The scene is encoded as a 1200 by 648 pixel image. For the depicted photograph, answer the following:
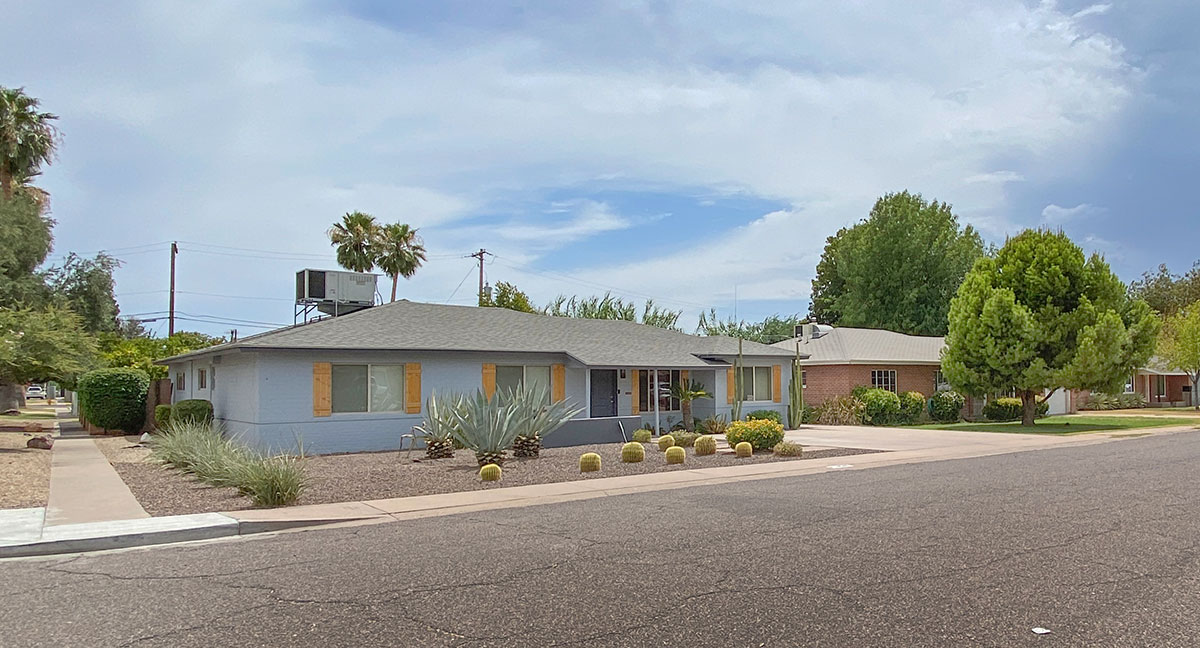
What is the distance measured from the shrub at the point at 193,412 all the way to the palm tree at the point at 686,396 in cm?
1274

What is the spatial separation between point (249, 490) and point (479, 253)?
127 feet

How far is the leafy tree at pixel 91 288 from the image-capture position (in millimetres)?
42844

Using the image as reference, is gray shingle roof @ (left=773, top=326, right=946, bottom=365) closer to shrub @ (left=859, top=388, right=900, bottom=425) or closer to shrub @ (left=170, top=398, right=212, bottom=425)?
shrub @ (left=859, top=388, right=900, bottom=425)

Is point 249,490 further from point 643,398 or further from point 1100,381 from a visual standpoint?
point 1100,381

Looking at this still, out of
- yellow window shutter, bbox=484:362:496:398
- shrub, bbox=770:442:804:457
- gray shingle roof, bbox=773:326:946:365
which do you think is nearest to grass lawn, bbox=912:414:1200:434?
gray shingle roof, bbox=773:326:946:365

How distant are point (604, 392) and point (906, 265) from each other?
34374 millimetres

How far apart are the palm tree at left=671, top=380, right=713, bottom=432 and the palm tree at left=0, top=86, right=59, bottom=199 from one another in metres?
24.4

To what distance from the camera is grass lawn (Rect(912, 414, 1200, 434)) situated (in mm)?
30828

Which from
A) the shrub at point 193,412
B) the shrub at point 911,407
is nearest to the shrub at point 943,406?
the shrub at point 911,407

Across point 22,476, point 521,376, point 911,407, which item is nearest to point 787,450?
point 521,376

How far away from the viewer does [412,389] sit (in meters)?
22.2

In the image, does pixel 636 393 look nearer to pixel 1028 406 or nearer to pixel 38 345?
pixel 38 345

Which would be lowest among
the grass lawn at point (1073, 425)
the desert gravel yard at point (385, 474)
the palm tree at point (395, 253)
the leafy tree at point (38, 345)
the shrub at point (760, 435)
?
the grass lawn at point (1073, 425)

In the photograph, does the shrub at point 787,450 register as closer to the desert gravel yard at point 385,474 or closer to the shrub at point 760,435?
the desert gravel yard at point 385,474
